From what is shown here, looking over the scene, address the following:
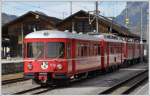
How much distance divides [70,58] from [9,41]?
155 feet

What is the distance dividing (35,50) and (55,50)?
0.88 meters

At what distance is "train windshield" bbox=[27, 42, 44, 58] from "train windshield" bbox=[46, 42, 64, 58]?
1.00 feet

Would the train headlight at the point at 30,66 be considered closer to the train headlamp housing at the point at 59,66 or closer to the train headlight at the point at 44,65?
the train headlight at the point at 44,65

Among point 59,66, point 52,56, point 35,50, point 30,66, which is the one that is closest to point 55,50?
point 52,56

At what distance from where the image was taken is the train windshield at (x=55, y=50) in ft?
68.7

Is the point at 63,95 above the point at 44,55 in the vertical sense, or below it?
below

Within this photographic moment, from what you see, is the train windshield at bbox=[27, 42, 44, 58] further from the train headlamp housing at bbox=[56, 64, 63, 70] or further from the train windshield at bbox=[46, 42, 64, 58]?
the train headlamp housing at bbox=[56, 64, 63, 70]

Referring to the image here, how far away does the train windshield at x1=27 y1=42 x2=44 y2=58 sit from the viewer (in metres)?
21.1

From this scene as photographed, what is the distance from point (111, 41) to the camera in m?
32.6

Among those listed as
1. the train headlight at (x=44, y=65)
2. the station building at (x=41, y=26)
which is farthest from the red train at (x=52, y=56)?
the station building at (x=41, y=26)

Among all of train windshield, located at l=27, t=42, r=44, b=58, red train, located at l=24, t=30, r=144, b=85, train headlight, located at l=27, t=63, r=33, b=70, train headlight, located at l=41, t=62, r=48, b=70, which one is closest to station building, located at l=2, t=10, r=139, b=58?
red train, located at l=24, t=30, r=144, b=85

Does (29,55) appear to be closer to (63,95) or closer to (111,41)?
(63,95)

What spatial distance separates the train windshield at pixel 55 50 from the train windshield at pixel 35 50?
1.00 feet

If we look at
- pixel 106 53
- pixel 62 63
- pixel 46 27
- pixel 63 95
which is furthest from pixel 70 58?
pixel 46 27
